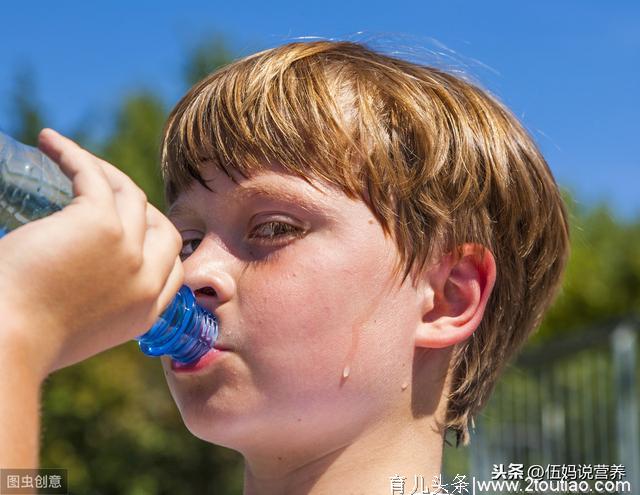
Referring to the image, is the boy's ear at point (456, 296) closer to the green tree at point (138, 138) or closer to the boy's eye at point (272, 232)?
the boy's eye at point (272, 232)

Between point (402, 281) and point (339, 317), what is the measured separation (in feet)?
0.63

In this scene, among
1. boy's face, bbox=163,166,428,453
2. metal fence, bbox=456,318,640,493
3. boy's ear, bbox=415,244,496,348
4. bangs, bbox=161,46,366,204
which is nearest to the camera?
boy's face, bbox=163,166,428,453

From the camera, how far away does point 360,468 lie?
81.1 inches

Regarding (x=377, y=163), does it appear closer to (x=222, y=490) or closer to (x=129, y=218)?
(x=129, y=218)

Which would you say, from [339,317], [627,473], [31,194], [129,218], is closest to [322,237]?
[339,317]

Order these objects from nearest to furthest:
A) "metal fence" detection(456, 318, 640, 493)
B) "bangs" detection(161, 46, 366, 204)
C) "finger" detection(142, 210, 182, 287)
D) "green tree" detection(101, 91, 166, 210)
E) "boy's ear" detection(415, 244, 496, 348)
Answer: "finger" detection(142, 210, 182, 287)
"bangs" detection(161, 46, 366, 204)
"boy's ear" detection(415, 244, 496, 348)
"metal fence" detection(456, 318, 640, 493)
"green tree" detection(101, 91, 166, 210)

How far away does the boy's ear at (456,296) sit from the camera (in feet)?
7.02

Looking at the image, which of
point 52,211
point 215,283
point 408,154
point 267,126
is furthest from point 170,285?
point 408,154

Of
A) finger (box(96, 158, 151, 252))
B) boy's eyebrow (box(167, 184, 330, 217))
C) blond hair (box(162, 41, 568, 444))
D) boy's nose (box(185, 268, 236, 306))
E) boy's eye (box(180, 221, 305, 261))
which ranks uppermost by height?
blond hair (box(162, 41, 568, 444))

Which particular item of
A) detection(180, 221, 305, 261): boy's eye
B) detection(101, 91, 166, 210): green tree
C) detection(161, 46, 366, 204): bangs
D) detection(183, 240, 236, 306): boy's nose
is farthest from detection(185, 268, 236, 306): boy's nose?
detection(101, 91, 166, 210): green tree

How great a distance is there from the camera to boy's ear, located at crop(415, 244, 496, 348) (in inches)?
84.3

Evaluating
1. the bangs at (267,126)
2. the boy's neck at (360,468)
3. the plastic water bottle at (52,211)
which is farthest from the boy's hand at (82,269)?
the boy's neck at (360,468)

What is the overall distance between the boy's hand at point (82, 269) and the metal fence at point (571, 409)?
150 inches

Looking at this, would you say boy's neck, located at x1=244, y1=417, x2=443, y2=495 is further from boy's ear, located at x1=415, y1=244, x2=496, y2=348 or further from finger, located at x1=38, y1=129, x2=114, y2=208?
finger, located at x1=38, y1=129, x2=114, y2=208
